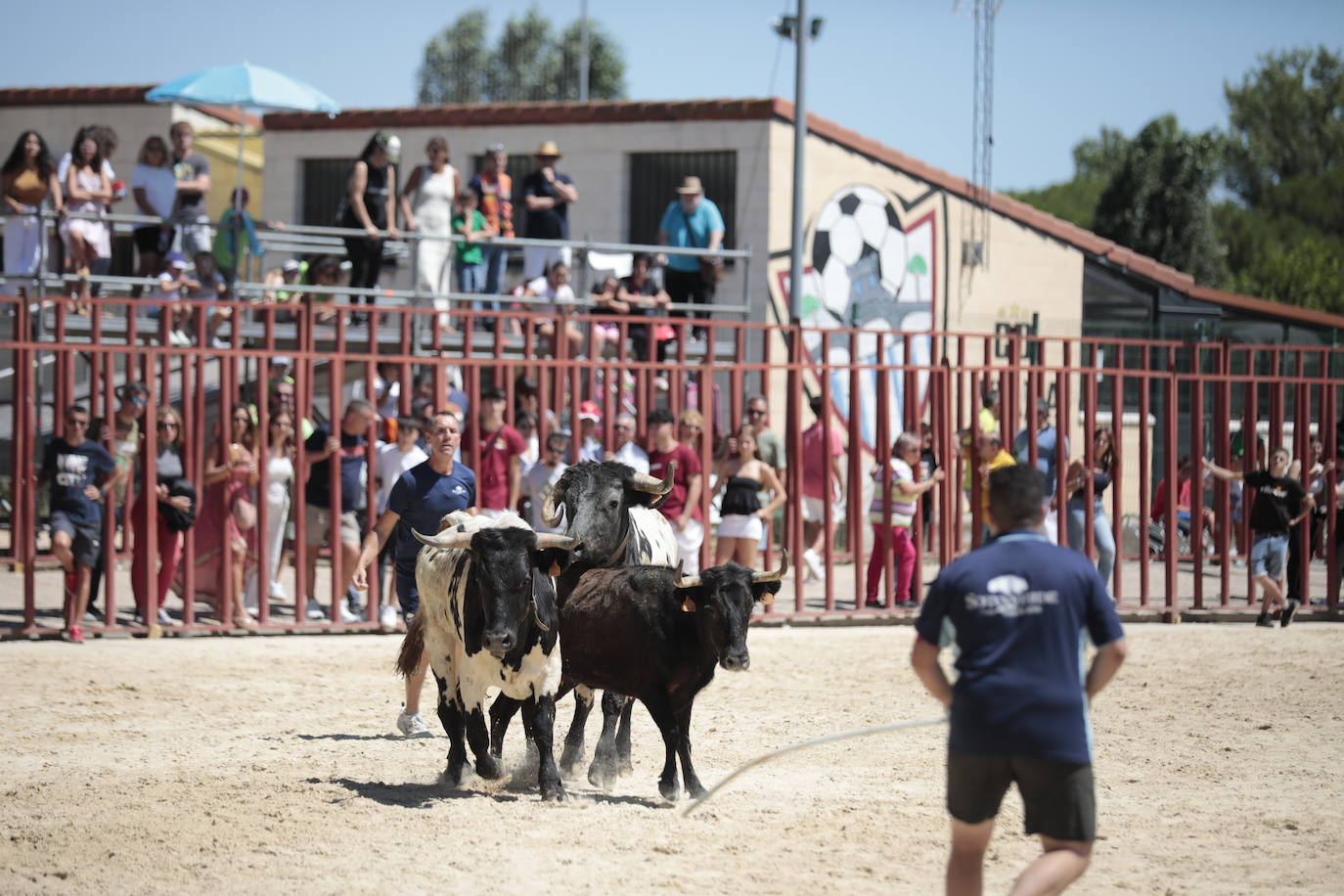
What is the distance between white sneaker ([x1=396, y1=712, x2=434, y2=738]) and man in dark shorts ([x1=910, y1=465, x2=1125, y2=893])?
179 inches

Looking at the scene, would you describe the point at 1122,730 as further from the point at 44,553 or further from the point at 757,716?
the point at 44,553

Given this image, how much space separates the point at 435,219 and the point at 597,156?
22.5 feet

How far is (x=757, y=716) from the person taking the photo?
32.8ft

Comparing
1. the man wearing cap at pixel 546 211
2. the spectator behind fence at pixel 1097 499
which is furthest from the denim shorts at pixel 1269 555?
the man wearing cap at pixel 546 211

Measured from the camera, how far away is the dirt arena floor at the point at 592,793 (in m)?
6.52

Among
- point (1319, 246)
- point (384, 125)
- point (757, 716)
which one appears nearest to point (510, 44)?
point (1319, 246)

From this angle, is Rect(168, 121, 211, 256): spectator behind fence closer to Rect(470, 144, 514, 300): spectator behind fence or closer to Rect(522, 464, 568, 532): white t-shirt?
Rect(470, 144, 514, 300): spectator behind fence

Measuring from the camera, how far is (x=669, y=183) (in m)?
24.2

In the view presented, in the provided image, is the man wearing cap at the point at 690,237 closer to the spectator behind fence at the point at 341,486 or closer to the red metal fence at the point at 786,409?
the red metal fence at the point at 786,409

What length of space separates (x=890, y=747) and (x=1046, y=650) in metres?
4.27

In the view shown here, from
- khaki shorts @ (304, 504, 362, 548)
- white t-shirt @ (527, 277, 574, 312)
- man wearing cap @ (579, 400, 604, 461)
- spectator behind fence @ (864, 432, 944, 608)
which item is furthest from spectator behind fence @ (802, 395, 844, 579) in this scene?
khaki shorts @ (304, 504, 362, 548)

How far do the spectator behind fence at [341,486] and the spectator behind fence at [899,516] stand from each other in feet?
14.7

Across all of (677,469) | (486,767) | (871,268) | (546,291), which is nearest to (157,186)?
(546,291)

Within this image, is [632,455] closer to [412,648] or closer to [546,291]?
[412,648]
